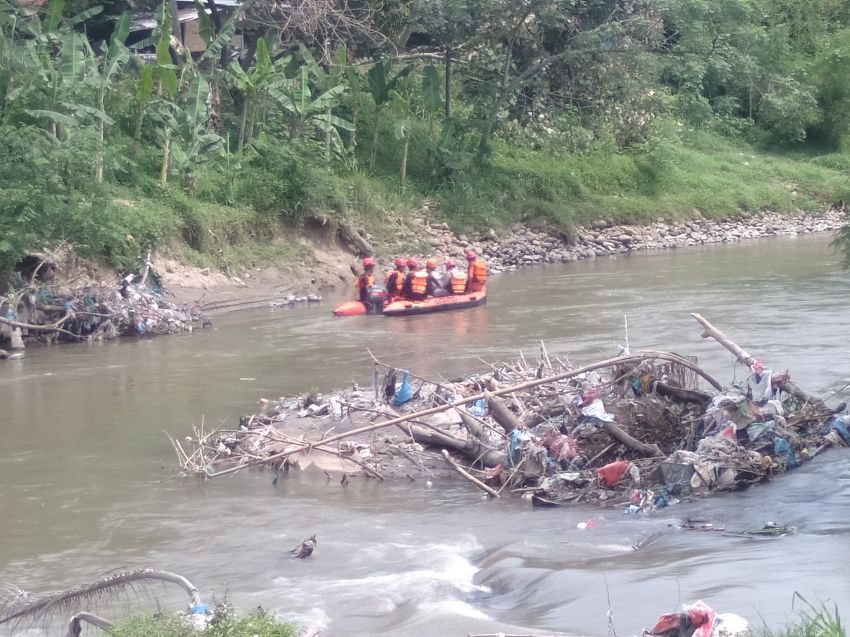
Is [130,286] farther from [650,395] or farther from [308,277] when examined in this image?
[650,395]

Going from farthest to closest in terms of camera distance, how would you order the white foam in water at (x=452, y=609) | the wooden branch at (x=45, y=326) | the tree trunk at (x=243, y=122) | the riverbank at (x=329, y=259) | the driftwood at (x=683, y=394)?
the tree trunk at (x=243, y=122), the riverbank at (x=329, y=259), the wooden branch at (x=45, y=326), the driftwood at (x=683, y=394), the white foam in water at (x=452, y=609)

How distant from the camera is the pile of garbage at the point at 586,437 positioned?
340 inches

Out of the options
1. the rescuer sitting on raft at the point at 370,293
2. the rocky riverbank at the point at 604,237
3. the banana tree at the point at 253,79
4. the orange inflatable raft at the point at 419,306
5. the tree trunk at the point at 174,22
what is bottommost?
the orange inflatable raft at the point at 419,306

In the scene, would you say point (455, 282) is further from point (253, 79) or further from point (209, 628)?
point (209, 628)

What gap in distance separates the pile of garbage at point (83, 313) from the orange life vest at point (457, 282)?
14.7 ft

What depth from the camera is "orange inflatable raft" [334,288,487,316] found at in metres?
19.1

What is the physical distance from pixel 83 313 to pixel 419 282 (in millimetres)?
5558

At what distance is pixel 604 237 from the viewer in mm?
29375

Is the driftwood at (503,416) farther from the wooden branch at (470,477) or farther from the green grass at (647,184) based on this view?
the green grass at (647,184)

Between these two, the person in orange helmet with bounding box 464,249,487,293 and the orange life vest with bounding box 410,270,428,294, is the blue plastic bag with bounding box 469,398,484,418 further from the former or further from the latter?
the person in orange helmet with bounding box 464,249,487,293

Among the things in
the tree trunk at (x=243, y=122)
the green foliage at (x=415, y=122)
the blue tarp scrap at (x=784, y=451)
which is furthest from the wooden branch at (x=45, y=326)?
the blue tarp scrap at (x=784, y=451)

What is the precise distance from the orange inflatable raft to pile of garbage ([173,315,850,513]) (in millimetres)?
8292

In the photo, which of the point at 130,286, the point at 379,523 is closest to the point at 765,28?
the point at 130,286

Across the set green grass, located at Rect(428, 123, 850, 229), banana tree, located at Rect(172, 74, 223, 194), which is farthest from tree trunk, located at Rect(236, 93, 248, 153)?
green grass, located at Rect(428, 123, 850, 229)
